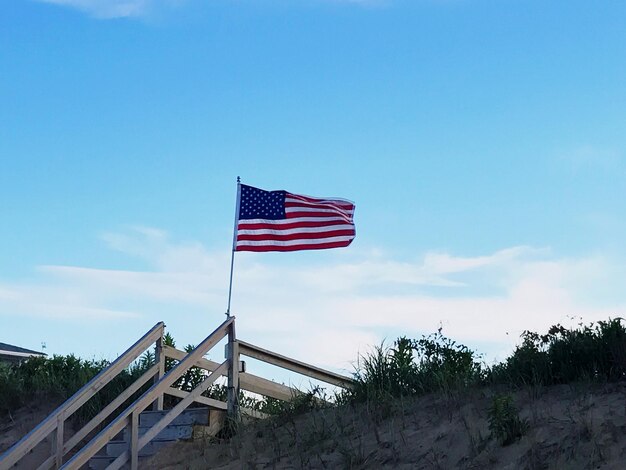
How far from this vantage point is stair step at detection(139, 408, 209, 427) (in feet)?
42.0

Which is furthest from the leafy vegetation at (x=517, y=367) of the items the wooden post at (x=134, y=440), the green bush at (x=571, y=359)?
the wooden post at (x=134, y=440)

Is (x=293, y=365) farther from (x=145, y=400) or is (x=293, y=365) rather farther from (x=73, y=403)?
(x=73, y=403)

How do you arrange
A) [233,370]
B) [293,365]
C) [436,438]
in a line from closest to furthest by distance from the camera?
[436,438] → [233,370] → [293,365]

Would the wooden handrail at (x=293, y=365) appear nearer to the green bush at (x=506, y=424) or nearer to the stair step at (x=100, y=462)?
the stair step at (x=100, y=462)

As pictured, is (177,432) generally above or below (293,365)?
below

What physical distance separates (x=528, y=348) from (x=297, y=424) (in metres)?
3.33

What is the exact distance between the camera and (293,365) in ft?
45.6

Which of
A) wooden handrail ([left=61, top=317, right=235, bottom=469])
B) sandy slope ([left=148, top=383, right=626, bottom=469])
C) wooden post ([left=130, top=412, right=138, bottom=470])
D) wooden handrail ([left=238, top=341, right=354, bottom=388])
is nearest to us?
sandy slope ([left=148, top=383, right=626, bottom=469])

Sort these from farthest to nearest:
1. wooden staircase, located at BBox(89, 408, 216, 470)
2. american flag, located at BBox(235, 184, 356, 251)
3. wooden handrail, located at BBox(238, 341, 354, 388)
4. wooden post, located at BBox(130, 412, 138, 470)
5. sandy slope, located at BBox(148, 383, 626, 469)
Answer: american flag, located at BBox(235, 184, 356, 251) → wooden handrail, located at BBox(238, 341, 354, 388) → wooden staircase, located at BBox(89, 408, 216, 470) → wooden post, located at BBox(130, 412, 138, 470) → sandy slope, located at BBox(148, 383, 626, 469)

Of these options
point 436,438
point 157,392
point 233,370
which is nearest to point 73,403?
point 157,392

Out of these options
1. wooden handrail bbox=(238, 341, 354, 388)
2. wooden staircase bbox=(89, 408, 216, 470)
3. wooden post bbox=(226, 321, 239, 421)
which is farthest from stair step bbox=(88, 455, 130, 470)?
wooden handrail bbox=(238, 341, 354, 388)

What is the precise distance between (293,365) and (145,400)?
2838 millimetres

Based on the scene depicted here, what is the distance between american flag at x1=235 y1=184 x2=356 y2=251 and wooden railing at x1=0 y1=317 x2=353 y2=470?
1651mm

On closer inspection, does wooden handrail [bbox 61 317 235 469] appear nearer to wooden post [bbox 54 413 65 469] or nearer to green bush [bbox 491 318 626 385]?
wooden post [bbox 54 413 65 469]
